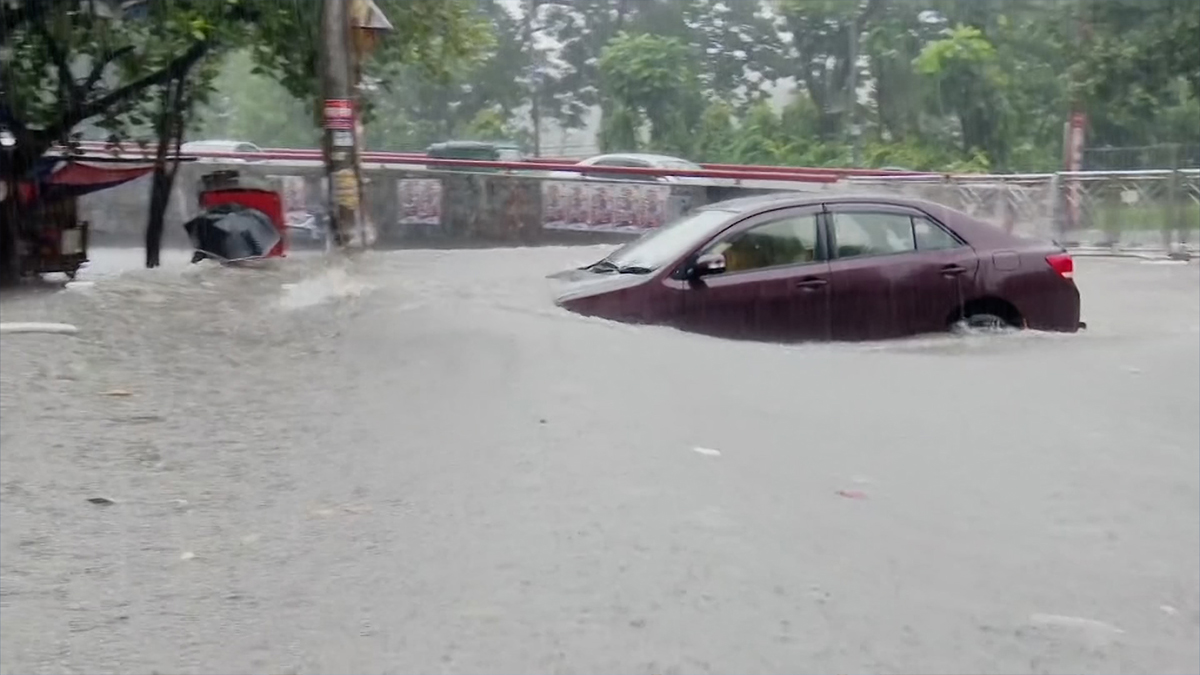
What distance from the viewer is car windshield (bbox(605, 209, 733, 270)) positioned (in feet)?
28.4

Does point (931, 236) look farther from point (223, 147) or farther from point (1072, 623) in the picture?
point (223, 147)

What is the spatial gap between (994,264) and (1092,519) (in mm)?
3810

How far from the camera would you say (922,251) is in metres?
8.96

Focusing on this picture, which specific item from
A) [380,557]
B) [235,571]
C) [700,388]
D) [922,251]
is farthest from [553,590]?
[922,251]

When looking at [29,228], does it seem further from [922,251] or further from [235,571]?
[235,571]

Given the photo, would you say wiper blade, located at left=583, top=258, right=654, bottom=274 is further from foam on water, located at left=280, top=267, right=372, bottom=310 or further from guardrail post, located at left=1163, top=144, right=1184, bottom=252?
guardrail post, located at left=1163, top=144, right=1184, bottom=252

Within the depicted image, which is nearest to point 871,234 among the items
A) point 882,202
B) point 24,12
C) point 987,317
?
point 882,202

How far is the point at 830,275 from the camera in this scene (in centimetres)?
873

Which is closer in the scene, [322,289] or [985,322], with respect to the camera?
[985,322]

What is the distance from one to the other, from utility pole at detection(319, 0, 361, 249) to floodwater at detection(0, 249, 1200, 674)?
3085 mm

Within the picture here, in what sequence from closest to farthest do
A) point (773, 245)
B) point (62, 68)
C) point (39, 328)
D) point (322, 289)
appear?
point (773, 245), point (39, 328), point (322, 289), point (62, 68)

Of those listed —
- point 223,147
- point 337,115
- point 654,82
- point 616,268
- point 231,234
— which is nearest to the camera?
point 616,268

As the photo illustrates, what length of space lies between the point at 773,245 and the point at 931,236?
1.13m

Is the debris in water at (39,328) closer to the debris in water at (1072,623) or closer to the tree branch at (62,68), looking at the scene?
the tree branch at (62,68)
